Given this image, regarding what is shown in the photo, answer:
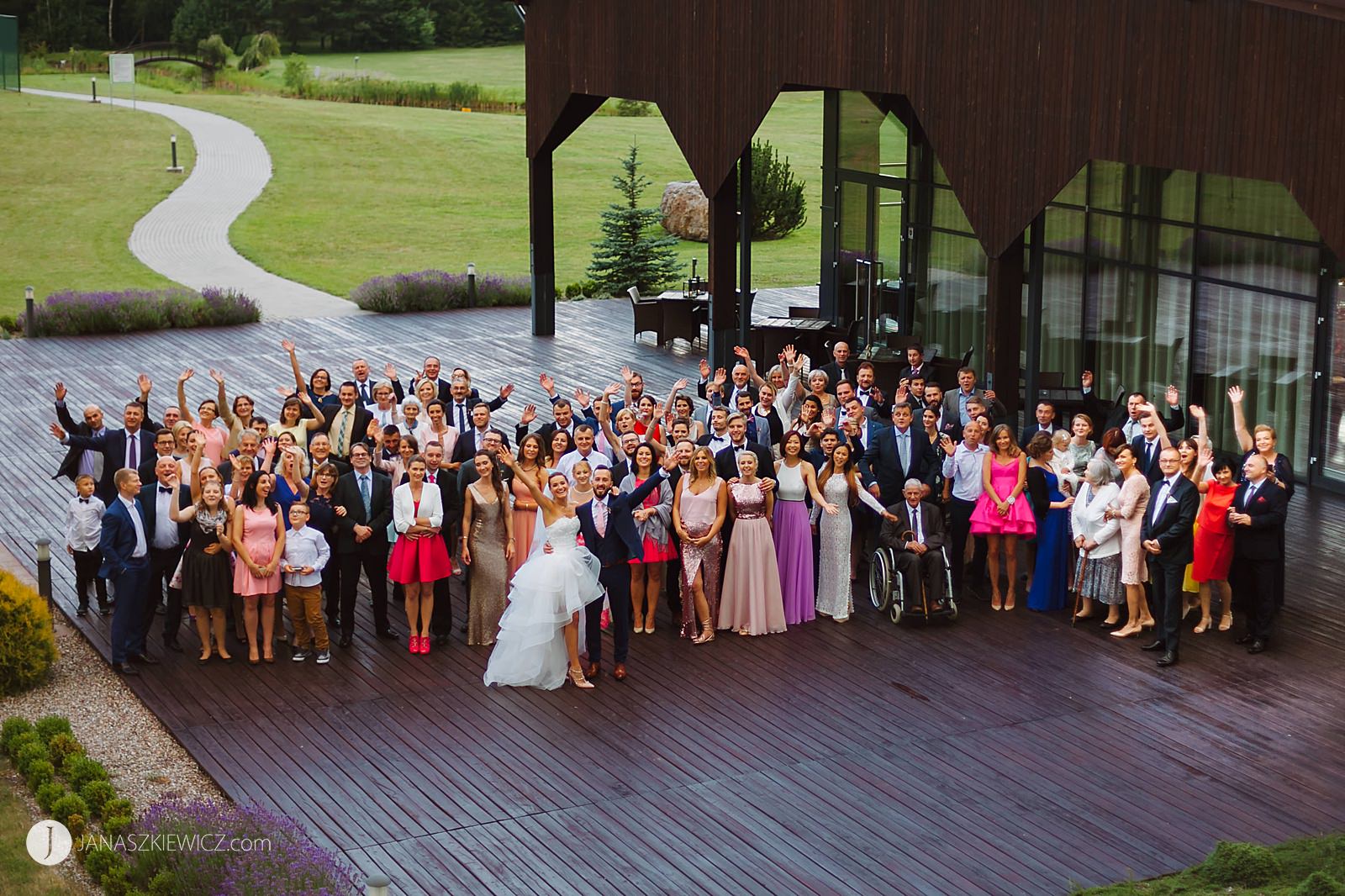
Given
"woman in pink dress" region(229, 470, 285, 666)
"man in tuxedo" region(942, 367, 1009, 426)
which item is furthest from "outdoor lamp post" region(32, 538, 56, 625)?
"man in tuxedo" region(942, 367, 1009, 426)

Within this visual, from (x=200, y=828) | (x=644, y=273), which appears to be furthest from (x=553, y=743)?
(x=644, y=273)

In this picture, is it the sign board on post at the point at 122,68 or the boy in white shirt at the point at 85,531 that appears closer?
the boy in white shirt at the point at 85,531

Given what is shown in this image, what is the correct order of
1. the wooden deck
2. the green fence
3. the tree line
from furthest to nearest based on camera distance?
1. the tree line
2. the green fence
3. the wooden deck

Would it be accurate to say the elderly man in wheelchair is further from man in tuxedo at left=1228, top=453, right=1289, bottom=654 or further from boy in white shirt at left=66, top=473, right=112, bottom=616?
boy in white shirt at left=66, top=473, right=112, bottom=616

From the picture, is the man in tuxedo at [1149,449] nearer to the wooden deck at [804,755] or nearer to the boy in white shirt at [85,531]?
the wooden deck at [804,755]

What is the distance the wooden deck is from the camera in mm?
9523

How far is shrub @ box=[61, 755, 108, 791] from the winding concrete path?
18.9m

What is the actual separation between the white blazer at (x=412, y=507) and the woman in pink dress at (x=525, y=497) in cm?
59

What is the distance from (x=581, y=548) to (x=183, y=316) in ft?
57.4

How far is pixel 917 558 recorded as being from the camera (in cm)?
1284

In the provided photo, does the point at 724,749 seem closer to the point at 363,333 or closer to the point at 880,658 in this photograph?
the point at 880,658

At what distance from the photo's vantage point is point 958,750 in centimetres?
1089

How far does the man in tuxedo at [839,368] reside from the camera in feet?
56.6

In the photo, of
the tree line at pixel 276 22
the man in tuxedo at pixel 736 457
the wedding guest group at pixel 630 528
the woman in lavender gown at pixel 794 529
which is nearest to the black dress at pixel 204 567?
the wedding guest group at pixel 630 528
